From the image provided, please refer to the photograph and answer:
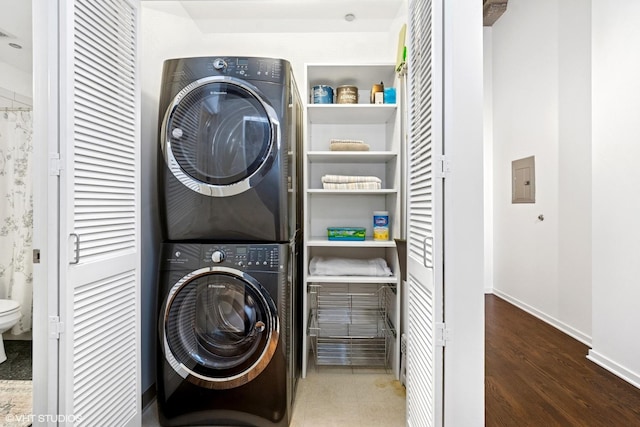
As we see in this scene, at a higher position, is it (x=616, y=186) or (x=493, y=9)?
(x=493, y=9)

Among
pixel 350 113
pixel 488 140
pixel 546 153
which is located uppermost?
pixel 488 140

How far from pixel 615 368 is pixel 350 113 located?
2.43 meters

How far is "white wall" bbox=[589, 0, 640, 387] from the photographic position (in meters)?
2.07

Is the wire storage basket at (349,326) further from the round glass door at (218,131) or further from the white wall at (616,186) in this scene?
the white wall at (616,186)

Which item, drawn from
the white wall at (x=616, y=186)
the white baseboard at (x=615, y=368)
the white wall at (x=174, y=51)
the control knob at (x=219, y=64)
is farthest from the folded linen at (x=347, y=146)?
the white baseboard at (x=615, y=368)

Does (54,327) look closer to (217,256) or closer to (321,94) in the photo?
(217,256)

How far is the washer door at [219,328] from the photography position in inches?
65.6

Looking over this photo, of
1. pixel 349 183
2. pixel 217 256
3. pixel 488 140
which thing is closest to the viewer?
pixel 217 256

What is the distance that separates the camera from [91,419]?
1263mm

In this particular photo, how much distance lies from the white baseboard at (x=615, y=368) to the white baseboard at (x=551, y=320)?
1.03 feet

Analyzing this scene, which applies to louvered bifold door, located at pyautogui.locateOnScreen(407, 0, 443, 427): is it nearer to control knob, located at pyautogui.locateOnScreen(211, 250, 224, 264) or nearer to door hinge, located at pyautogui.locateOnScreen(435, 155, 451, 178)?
door hinge, located at pyautogui.locateOnScreen(435, 155, 451, 178)

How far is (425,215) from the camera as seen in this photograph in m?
1.33

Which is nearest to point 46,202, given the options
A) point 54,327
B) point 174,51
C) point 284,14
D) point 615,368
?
point 54,327

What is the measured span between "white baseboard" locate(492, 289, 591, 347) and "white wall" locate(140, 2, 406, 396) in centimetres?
266
